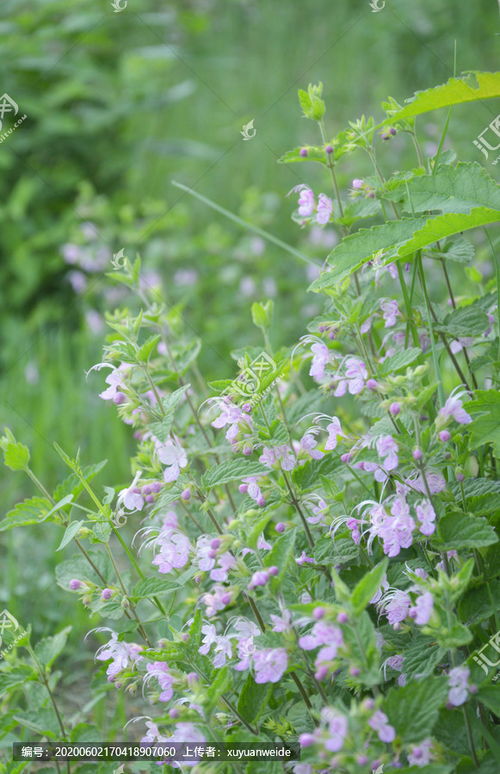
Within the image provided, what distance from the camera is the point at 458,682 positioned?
100 centimetres

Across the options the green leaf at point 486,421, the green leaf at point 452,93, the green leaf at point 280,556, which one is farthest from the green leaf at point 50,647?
the green leaf at point 452,93

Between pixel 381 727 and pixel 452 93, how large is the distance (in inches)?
31.8

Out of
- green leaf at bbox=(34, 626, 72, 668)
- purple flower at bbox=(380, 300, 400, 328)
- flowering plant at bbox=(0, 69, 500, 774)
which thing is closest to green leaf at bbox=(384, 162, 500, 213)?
flowering plant at bbox=(0, 69, 500, 774)

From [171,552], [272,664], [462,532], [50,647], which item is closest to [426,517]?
[462,532]

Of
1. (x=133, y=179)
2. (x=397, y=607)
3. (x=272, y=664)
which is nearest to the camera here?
(x=272, y=664)

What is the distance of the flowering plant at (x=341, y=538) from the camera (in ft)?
3.19

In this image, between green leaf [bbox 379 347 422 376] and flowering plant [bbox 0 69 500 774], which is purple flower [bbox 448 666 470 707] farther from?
green leaf [bbox 379 347 422 376]

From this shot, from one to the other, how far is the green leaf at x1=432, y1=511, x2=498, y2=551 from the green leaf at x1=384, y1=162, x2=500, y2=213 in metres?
0.43

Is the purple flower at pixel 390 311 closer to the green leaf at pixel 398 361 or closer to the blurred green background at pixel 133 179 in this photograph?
the green leaf at pixel 398 361

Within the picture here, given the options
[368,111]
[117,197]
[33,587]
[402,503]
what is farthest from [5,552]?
[368,111]

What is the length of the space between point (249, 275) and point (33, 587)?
180 cm

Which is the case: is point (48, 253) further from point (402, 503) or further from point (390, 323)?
point (402, 503)

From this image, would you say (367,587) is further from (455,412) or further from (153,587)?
(153,587)

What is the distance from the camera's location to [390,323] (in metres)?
1.33
